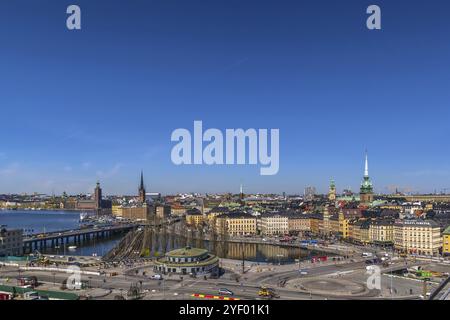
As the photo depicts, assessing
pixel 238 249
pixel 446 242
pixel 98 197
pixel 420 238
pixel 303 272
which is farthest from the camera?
pixel 98 197

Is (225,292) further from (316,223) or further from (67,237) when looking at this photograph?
(67,237)

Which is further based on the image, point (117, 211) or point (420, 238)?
point (117, 211)

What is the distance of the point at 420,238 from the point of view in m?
26.1

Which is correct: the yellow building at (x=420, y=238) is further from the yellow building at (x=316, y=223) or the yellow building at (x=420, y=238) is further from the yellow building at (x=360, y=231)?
the yellow building at (x=316, y=223)

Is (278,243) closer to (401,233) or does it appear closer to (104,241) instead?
(401,233)

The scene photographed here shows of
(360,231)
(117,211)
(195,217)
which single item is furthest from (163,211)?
(360,231)

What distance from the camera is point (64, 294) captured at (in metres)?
11.0

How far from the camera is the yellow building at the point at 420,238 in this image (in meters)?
25.7

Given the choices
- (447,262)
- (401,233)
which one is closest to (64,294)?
(447,262)

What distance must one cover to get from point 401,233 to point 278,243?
8463 mm

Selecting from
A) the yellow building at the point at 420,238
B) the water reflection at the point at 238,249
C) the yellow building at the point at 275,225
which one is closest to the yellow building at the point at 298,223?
the yellow building at the point at 275,225

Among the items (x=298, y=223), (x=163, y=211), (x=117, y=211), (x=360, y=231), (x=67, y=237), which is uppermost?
(x=360, y=231)

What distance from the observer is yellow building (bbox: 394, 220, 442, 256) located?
84.2 ft

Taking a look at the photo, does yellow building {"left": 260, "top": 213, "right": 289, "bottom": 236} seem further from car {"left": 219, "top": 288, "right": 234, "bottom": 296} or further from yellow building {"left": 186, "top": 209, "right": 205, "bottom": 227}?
car {"left": 219, "top": 288, "right": 234, "bottom": 296}
